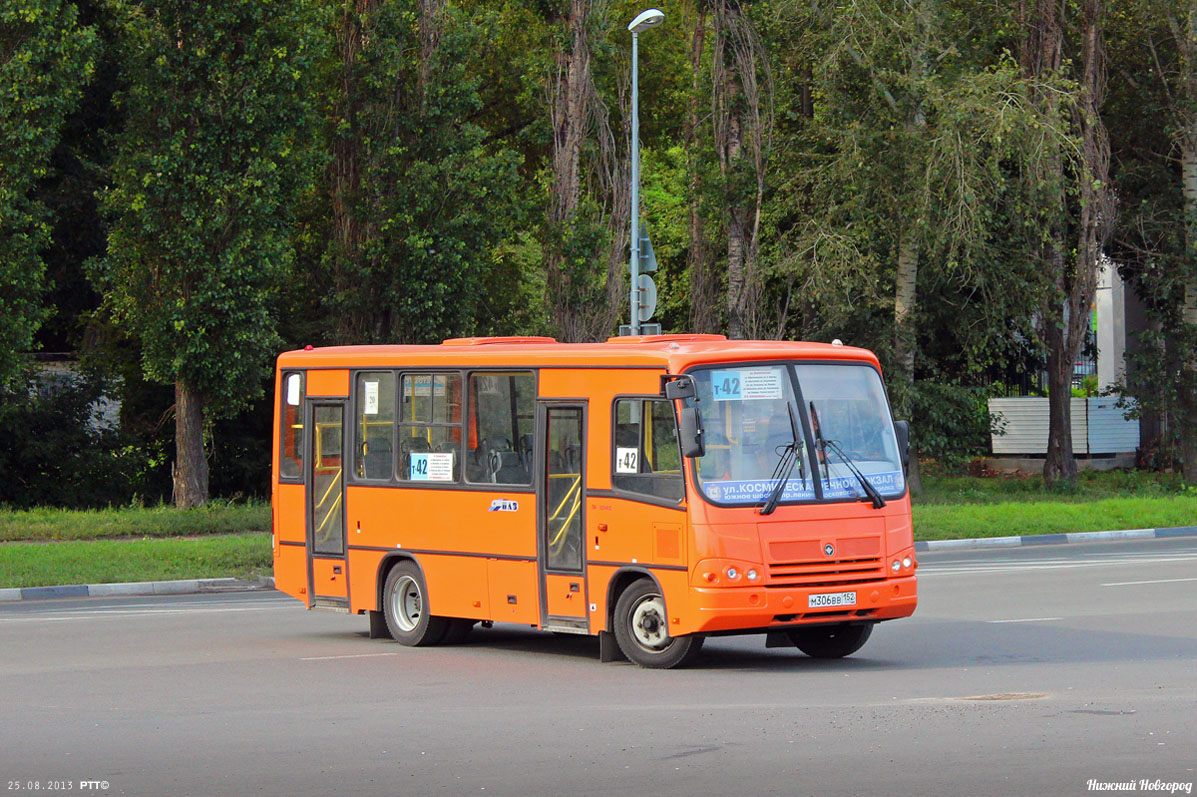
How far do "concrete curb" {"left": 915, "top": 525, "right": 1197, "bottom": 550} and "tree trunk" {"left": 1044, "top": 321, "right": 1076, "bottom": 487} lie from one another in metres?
9.32

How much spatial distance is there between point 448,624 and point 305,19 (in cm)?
1923

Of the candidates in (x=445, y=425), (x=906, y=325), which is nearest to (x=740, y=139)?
(x=906, y=325)

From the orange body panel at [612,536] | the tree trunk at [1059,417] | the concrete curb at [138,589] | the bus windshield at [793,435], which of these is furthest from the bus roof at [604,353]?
the tree trunk at [1059,417]

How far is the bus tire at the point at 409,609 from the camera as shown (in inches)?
611

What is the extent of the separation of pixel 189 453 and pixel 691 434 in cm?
2124

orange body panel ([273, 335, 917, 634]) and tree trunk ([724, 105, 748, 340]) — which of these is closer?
orange body panel ([273, 335, 917, 634])

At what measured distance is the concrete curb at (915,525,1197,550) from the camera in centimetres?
2750

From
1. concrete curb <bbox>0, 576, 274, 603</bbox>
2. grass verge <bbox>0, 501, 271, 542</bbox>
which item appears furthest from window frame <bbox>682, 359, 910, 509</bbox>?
grass verge <bbox>0, 501, 271, 542</bbox>

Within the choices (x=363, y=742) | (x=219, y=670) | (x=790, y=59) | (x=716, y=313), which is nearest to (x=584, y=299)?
(x=716, y=313)

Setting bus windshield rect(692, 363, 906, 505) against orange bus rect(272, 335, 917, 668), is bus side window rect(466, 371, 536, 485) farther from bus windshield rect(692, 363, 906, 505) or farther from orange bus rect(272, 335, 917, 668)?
bus windshield rect(692, 363, 906, 505)

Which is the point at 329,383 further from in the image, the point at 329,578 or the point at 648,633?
the point at 648,633

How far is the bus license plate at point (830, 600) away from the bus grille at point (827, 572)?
0.08 meters

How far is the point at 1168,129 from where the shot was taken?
124ft

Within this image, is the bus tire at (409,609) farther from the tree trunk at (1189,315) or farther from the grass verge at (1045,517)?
the tree trunk at (1189,315)
